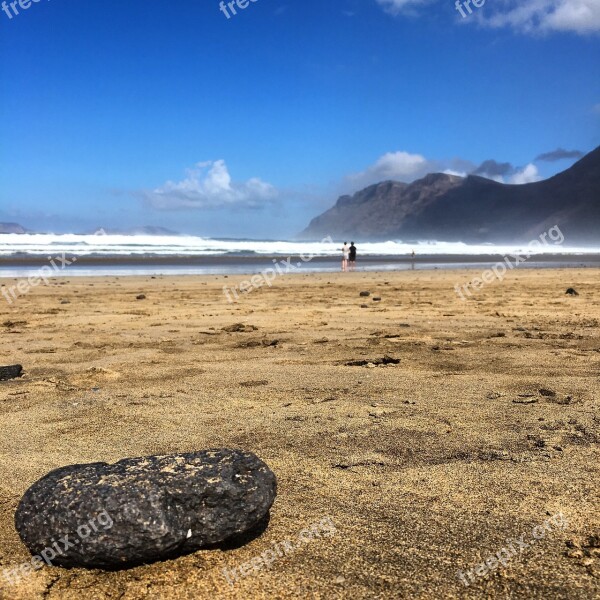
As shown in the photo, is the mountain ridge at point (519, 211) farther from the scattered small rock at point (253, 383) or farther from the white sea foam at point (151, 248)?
the scattered small rock at point (253, 383)

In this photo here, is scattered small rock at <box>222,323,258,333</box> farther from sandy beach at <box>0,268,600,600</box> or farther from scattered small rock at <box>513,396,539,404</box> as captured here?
scattered small rock at <box>513,396,539,404</box>

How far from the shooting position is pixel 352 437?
3.43m

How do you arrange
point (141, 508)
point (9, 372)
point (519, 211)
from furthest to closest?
point (519, 211)
point (9, 372)
point (141, 508)

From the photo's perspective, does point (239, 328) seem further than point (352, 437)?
Yes

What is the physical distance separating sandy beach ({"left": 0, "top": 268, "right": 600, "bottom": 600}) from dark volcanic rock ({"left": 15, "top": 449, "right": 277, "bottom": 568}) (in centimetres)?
9

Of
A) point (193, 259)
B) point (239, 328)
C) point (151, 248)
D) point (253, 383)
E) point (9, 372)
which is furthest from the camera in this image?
point (151, 248)

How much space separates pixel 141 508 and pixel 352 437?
1.59 metres

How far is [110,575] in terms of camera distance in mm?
2107

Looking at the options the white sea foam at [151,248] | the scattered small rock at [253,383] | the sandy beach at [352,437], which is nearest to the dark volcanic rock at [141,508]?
the sandy beach at [352,437]

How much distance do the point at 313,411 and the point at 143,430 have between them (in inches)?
44.4

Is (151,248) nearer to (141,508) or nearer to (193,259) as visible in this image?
(193,259)

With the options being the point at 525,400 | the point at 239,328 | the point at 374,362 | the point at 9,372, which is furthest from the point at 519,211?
the point at 9,372

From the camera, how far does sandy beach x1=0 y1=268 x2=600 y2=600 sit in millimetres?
2107

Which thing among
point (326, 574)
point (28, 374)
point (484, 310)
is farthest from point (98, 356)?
point (484, 310)
